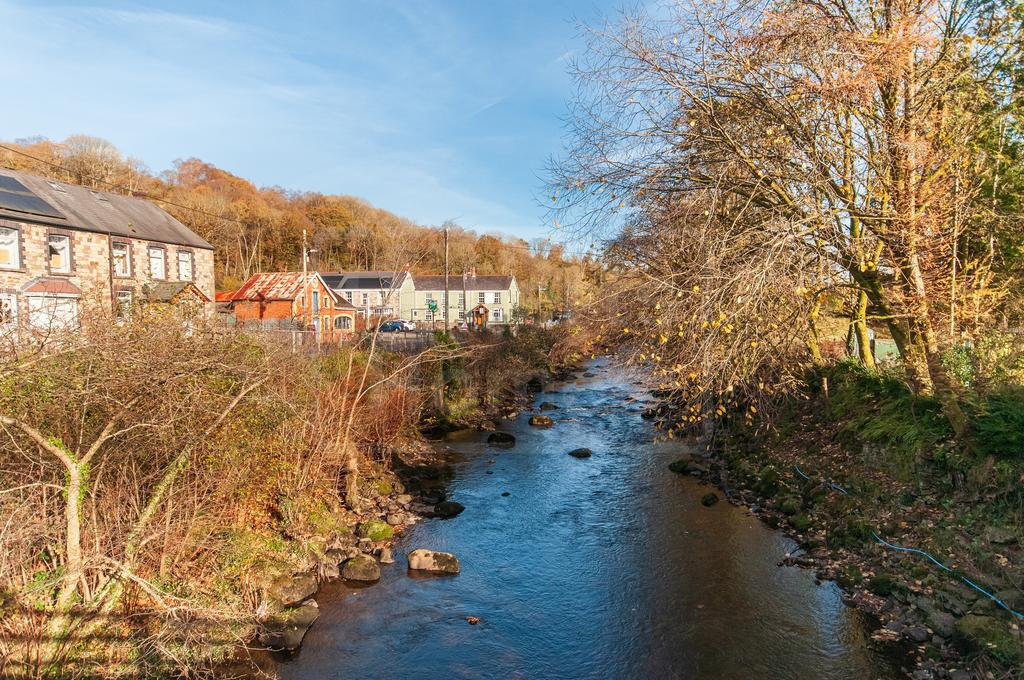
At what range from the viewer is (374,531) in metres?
11.6

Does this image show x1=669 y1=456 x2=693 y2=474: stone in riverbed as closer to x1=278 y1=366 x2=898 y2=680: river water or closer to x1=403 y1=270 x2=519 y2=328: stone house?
x1=278 y1=366 x2=898 y2=680: river water

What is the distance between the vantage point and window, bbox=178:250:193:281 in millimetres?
29703

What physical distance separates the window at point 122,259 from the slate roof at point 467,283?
116 feet

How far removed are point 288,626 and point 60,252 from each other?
22719mm

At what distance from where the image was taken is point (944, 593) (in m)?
8.02

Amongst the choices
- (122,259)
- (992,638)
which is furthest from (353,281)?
(992,638)

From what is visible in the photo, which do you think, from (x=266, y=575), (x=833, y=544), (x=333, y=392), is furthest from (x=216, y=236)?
(x=833, y=544)

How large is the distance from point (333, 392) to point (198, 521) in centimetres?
467

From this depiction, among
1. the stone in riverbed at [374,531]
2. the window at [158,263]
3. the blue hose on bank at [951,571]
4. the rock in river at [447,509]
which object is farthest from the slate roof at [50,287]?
the blue hose on bank at [951,571]

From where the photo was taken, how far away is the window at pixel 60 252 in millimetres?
23406

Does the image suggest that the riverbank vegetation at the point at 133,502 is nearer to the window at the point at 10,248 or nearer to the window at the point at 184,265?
the window at the point at 10,248

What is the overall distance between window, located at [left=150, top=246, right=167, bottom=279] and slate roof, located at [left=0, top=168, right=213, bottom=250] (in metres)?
0.54

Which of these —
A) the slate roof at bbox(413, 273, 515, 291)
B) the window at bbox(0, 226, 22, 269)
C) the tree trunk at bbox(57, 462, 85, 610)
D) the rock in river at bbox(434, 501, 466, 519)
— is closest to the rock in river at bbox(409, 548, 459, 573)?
the rock in river at bbox(434, 501, 466, 519)

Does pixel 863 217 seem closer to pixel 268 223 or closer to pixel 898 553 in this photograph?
pixel 898 553
